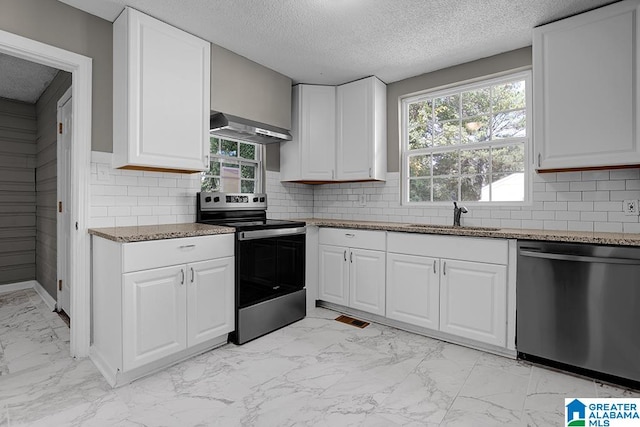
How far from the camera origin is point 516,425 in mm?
1630

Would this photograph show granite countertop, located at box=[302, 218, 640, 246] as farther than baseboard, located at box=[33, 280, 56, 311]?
No

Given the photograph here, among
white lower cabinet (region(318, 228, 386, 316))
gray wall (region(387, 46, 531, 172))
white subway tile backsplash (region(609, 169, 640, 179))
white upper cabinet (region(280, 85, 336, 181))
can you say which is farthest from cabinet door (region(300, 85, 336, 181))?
white subway tile backsplash (region(609, 169, 640, 179))

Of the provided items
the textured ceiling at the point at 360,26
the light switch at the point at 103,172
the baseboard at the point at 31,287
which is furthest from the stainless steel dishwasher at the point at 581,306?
the baseboard at the point at 31,287

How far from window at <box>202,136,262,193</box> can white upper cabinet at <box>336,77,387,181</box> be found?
3.08 ft

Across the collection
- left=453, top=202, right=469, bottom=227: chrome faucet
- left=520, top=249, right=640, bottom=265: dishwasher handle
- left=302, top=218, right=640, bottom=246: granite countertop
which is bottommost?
left=520, top=249, right=640, bottom=265: dishwasher handle

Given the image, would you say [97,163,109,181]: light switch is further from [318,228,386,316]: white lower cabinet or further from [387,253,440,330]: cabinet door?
[387,253,440,330]: cabinet door

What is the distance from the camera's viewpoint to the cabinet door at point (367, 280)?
9.77ft

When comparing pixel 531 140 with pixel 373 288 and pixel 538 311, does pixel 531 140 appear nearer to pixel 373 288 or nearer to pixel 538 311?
pixel 538 311

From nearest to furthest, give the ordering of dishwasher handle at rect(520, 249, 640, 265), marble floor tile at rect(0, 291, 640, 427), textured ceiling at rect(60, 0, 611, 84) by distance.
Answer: marble floor tile at rect(0, 291, 640, 427) < dishwasher handle at rect(520, 249, 640, 265) < textured ceiling at rect(60, 0, 611, 84)

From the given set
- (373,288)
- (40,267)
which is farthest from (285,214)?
(40,267)

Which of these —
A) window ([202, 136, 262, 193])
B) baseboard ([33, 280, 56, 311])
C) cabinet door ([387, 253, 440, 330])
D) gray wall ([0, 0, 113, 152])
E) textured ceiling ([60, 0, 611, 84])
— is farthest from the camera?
baseboard ([33, 280, 56, 311])

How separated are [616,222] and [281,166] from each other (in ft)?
10.1

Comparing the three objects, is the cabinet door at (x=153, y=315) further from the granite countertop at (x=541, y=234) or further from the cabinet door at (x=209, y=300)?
the granite countertop at (x=541, y=234)

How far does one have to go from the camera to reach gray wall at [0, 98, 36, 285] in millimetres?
4102
